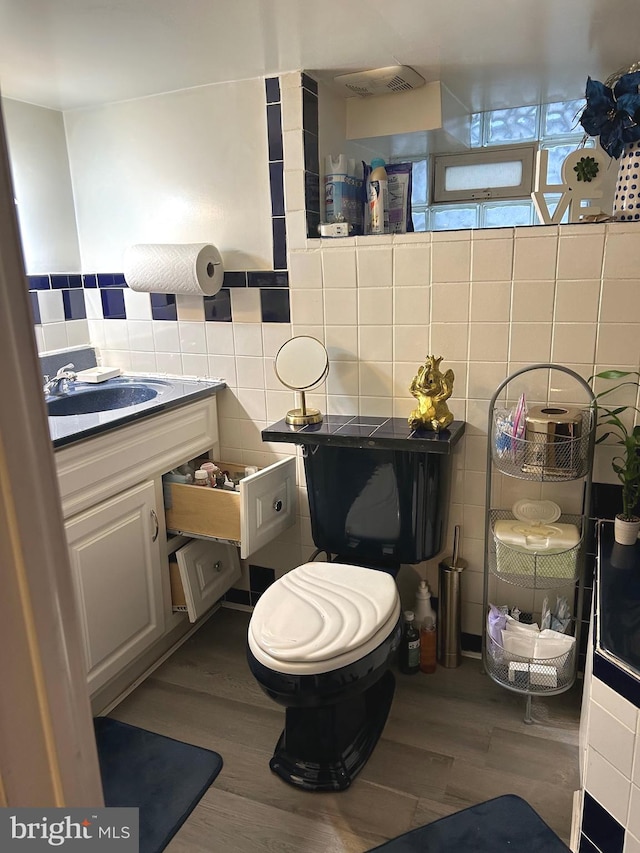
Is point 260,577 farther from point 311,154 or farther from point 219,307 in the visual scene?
point 311,154

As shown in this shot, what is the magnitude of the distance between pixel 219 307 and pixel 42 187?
28.8 inches

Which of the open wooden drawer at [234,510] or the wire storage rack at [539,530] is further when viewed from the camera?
→ the open wooden drawer at [234,510]

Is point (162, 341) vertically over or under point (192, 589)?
over

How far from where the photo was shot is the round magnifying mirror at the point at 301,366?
2.00 meters

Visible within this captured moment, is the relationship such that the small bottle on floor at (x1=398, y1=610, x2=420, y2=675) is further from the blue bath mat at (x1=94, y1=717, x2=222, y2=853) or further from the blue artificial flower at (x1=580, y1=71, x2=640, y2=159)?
the blue artificial flower at (x1=580, y1=71, x2=640, y2=159)

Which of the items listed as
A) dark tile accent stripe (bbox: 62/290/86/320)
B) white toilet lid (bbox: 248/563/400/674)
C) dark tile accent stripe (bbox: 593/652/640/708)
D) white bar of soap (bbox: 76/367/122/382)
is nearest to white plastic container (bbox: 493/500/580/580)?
white toilet lid (bbox: 248/563/400/674)

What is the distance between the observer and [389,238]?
1.91 meters

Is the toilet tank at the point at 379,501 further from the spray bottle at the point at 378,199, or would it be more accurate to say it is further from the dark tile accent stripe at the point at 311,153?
the dark tile accent stripe at the point at 311,153

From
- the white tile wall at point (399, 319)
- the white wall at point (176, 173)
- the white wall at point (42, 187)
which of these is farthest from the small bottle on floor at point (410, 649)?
the white wall at point (42, 187)

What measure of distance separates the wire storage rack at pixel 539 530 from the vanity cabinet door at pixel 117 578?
1007mm

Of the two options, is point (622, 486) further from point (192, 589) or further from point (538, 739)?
point (192, 589)

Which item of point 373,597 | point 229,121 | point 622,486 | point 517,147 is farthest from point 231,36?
point 622,486

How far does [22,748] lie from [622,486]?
67.2 inches

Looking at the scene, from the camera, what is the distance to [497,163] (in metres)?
2.42
